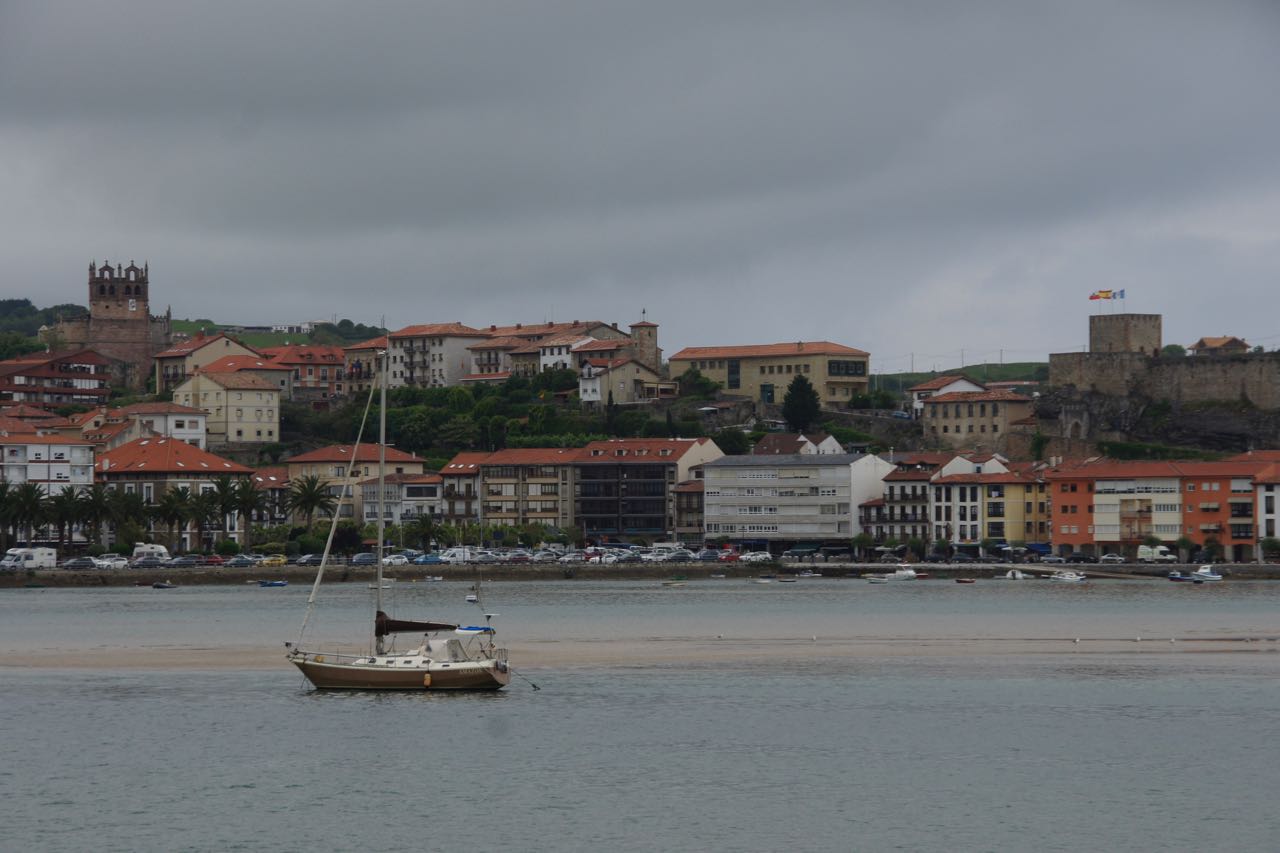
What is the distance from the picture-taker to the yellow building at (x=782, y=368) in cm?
14450

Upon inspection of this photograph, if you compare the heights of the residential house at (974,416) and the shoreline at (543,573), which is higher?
the residential house at (974,416)

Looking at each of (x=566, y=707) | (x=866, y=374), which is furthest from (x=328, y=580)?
(x=566, y=707)

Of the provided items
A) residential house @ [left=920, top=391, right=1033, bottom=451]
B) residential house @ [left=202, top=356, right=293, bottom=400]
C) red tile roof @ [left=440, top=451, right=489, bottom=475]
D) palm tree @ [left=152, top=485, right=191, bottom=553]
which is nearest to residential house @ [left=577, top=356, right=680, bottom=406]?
red tile roof @ [left=440, top=451, right=489, bottom=475]

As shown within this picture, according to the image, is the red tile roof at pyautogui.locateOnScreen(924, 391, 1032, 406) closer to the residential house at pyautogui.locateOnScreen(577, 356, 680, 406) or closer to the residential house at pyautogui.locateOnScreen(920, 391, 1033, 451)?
the residential house at pyautogui.locateOnScreen(920, 391, 1033, 451)

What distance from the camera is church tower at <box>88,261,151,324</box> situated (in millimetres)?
168875

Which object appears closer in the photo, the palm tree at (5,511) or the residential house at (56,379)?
the palm tree at (5,511)

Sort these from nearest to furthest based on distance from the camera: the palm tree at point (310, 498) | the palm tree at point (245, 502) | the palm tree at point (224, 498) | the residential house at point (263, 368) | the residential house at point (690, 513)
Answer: the palm tree at point (245, 502)
the palm tree at point (224, 498)
the palm tree at point (310, 498)
the residential house at point (690, 513)
the residential house at point (263, 368)

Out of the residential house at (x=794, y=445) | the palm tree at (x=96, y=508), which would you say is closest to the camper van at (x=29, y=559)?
the palm tree at (x=96, y=508)

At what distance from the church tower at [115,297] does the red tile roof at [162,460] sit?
45.7 meters

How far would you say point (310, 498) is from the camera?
376ft

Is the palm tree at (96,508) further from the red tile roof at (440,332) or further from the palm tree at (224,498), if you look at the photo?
the red tile roof at (440,332)

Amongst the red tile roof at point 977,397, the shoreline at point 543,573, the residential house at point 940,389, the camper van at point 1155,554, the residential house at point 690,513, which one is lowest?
the shoreline at point 543,573

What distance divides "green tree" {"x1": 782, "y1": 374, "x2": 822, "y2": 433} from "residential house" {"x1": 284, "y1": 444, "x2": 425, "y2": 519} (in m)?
25.0

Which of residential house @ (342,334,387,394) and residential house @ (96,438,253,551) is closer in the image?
residential house @ (96,438,253,551)
